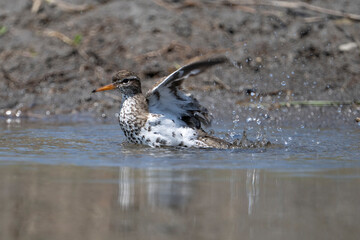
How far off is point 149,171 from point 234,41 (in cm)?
577

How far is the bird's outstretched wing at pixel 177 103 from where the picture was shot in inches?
285

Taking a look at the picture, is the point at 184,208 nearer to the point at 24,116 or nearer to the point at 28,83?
the point at 24,116

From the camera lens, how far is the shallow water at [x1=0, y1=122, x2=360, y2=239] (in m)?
4.16

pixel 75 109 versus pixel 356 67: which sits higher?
pixel 356 67

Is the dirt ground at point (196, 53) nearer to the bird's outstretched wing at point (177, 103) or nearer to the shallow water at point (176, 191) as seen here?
the bird's outstretched wing at point (177, 103)

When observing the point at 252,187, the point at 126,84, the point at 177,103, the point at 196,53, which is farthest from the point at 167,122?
the point at 196,53

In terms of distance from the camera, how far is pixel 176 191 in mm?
5105

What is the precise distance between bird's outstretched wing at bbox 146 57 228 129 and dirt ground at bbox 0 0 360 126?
6.41 ft

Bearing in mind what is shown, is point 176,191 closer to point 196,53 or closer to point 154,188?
point 154,188

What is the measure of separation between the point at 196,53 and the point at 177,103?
11.4 ft

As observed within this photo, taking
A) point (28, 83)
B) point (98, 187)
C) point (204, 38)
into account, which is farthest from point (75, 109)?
point (98, 187)

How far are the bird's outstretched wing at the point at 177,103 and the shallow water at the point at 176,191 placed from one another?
0.47 m

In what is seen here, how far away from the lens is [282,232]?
4.08 meters

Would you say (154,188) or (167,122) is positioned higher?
(167,122)
